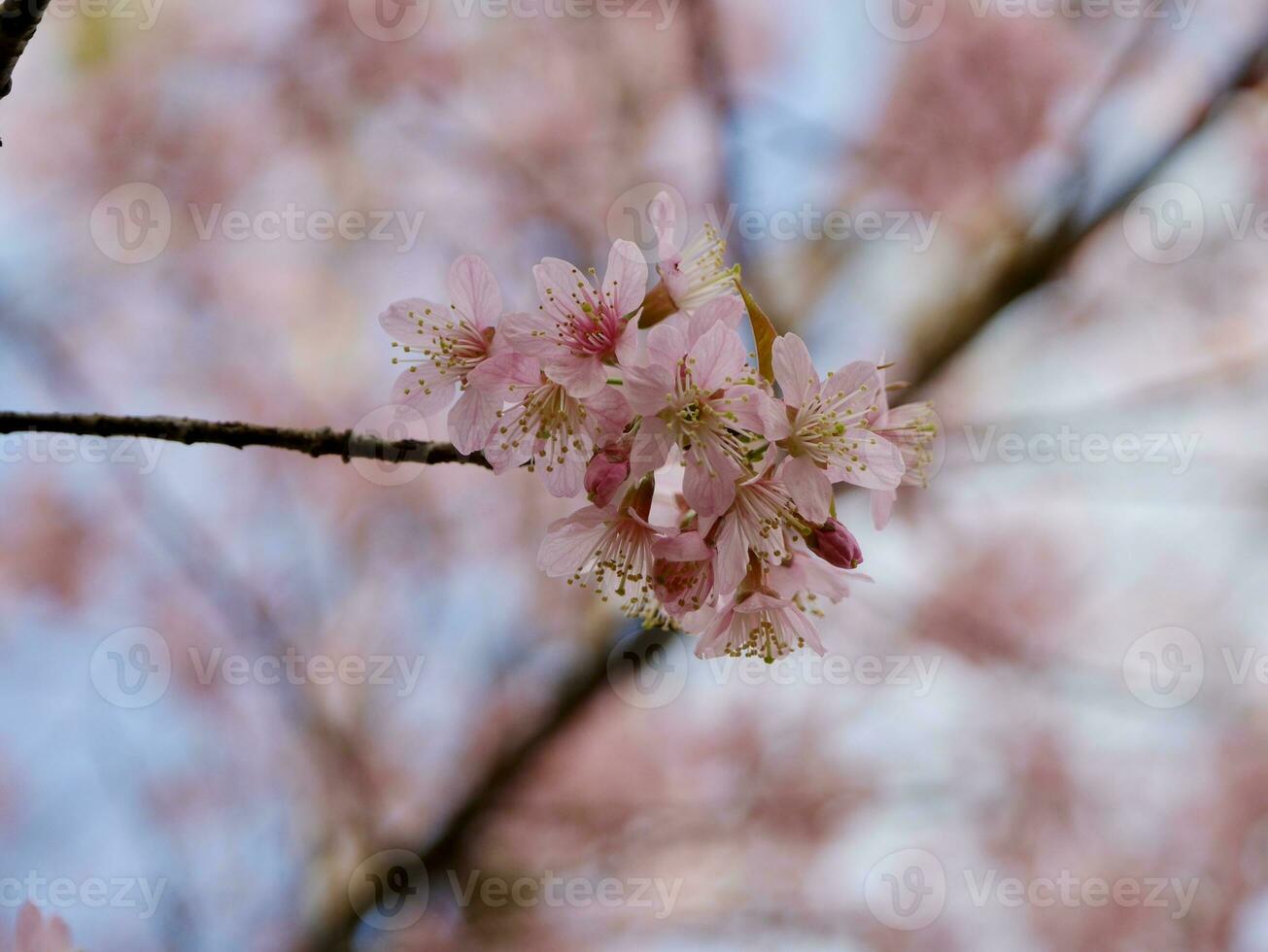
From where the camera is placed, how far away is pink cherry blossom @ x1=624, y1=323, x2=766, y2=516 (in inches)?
36.6

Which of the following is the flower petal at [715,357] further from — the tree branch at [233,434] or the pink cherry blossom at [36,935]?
the pink cherry blossom at [36,935]

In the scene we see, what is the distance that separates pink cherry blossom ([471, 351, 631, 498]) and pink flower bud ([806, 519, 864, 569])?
284mm

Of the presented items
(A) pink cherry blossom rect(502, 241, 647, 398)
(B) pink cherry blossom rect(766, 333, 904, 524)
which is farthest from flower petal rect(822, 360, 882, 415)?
(A) pink cherry blossom rect(502, 241, 647, 398)

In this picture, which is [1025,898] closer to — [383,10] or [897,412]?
[897,412]

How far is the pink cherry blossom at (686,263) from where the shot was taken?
1.13 m

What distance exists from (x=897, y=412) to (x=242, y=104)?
4.19m

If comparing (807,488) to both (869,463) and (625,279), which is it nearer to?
(869,463)

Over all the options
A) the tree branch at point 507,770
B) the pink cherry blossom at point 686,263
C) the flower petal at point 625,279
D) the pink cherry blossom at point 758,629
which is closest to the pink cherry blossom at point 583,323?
the flower petal at point 625,279

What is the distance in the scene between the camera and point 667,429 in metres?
0.93

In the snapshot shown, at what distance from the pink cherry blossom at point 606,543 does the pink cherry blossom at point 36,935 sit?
80 cm

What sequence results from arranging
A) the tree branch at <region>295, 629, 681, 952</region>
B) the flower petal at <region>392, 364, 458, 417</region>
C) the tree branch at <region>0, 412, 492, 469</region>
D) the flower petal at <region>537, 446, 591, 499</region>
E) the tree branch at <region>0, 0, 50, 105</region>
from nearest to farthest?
the tree branch at <region>0, 0, 50, 105</region> → the tree branch at <region>0, 412, 492, 469</region> → the flower petal at <region>537, 446, 591, 499</region> → the flower petal at <region>392, 364, 458, 417</region> → the tree branch at <region>295, 629, 681, 952</region>

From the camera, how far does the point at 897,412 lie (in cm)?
122

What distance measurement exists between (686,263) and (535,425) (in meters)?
0.36

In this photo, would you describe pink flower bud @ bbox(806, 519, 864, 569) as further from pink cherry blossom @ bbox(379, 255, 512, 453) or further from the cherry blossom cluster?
pink cherry blossom @ bbox(379, 255, 512, 453)
